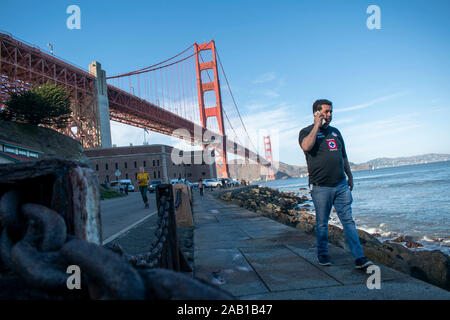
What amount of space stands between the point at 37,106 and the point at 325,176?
27.5 m

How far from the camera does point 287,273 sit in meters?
3.00

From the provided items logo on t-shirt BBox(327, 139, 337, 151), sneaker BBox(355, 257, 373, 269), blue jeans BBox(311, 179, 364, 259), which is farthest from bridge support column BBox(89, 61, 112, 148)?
sneaker BBox(355, 257, 373, 269)

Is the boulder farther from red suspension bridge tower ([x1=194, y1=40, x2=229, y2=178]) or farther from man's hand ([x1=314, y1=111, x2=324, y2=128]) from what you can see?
red suspension bridge tower ([x1=194, y1=40, x2=229, y2=178])

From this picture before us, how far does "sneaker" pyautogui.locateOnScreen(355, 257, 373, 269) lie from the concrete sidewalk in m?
0.05

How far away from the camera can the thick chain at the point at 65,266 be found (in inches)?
28.5

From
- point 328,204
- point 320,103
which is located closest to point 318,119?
point 320,103

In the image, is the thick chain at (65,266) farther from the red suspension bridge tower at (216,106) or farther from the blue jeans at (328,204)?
the red suspension bridge tower at (216,106)

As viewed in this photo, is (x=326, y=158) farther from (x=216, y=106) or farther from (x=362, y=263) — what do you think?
(x=216, y=106)

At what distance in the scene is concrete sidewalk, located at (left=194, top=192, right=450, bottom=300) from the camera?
236 centimetres

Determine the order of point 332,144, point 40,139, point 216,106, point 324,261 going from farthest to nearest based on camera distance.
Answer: point 216,106, point 40,139, point 332,144, point 324,261

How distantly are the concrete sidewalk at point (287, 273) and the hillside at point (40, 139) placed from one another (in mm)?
18013

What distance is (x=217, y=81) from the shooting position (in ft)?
148
